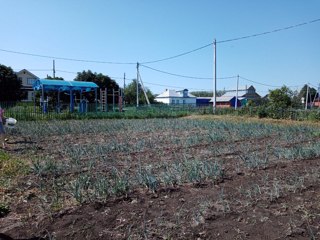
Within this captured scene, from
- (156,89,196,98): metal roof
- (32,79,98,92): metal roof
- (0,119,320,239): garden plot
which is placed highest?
(156,89,196,98): metal roof

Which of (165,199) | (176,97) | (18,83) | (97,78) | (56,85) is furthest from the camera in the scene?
(176,97)

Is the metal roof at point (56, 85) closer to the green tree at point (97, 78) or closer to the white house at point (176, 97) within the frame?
the green tree at point (97, 78)

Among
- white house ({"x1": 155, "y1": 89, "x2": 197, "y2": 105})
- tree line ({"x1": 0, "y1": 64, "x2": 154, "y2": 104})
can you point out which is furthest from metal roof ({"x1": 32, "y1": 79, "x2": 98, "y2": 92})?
white house ({"x1": 155, "y1": 89, "x2": 197, "y2": 105})

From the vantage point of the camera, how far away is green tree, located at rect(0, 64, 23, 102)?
131 feet

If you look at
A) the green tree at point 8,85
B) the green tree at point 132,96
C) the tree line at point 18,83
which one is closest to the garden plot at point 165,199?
the tree line at point 18,83

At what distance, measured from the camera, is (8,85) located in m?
40.5

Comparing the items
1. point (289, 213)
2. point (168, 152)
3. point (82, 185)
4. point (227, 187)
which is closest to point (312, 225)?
point (289, 213)

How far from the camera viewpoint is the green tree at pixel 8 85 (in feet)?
131

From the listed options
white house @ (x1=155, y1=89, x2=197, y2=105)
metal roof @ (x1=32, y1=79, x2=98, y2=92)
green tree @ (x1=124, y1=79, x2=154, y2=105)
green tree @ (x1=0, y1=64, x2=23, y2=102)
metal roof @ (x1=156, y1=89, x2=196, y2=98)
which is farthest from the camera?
metal roof @ (x1=156, y1=89, x2=196, y2=98)

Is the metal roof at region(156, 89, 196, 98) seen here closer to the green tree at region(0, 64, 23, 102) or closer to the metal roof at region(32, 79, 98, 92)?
the green tree at region(0, 64, 23, 102)

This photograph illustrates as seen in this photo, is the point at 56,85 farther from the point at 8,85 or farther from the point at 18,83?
the point at 18,83

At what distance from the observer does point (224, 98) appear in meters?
71.5

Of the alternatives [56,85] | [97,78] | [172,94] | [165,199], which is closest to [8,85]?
[97,78]

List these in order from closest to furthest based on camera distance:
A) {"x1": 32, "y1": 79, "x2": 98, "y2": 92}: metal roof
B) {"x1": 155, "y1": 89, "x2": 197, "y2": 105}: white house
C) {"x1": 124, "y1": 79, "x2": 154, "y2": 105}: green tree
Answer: {"x1": 32, "y1": 79, "x2": 98, "y2": 92}: metal roof < {"x1": 124, "y1": 79, "x2": 154, "y2": 105}: green tree < {"x1": 155, "y1": 89, "x2": 197, "y2": 105}: white house
